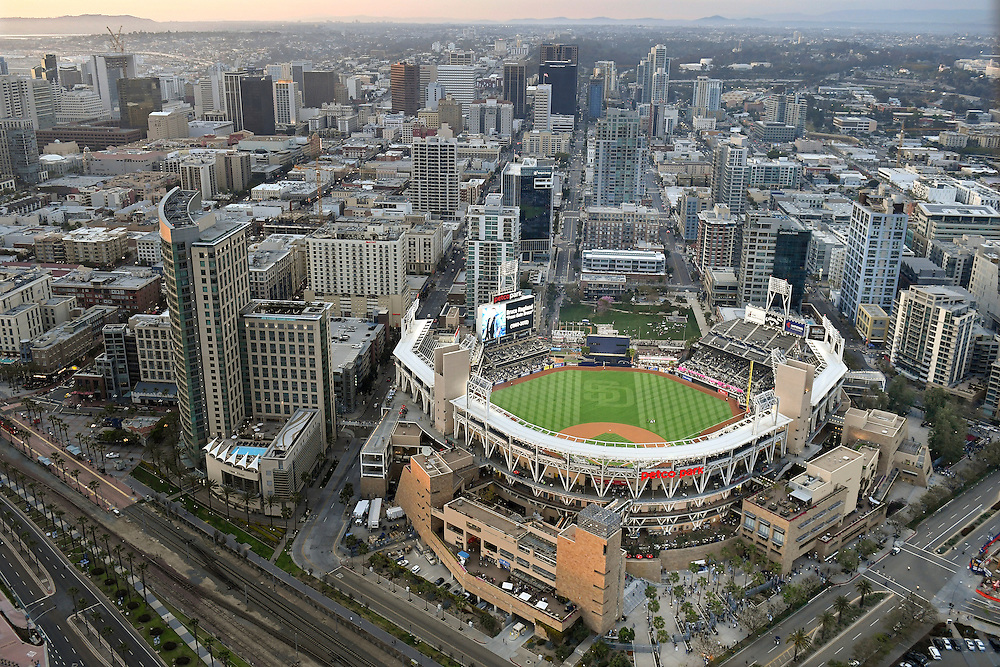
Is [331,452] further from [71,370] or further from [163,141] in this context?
[163,141]

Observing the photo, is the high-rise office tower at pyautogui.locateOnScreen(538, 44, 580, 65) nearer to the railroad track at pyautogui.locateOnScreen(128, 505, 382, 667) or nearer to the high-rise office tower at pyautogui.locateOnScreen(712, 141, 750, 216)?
the high-rise office tower at pyautogui.locateOnScreen(712, 141, 750, 216)

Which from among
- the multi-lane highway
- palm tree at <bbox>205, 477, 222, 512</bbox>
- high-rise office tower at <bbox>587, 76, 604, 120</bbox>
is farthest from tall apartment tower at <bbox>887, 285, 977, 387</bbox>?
high-rise office tower at <bbox>587, 76, 604, 120</bbox>

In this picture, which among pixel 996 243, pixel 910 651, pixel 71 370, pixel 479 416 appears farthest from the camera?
pixel 996 243

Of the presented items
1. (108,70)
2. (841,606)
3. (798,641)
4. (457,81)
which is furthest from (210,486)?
(457,81)

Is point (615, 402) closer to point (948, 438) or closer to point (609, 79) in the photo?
point (948, 438)

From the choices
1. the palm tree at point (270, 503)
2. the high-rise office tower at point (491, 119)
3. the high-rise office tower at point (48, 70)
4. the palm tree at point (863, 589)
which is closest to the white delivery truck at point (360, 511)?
the palm tree at point (270, 503)

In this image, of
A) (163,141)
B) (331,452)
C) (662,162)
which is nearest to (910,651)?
(331,452)
